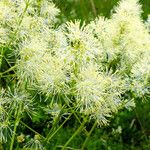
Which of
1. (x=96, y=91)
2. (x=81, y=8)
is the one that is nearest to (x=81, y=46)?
(x=96, y=91)

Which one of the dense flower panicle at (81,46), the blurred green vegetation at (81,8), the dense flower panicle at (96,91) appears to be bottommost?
the dense flower panicle at (96,91)

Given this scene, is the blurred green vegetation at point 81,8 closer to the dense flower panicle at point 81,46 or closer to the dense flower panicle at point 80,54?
the dense flower panicle at point 80,54

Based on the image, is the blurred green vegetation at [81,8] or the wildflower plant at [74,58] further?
the blurred green vegetation at [81,8]

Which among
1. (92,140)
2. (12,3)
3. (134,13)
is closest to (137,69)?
(134,13)

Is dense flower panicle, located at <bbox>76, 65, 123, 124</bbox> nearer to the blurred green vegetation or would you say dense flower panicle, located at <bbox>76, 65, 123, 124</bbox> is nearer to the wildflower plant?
the wildflower plant

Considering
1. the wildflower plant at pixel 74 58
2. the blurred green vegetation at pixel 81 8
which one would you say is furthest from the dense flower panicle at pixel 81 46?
the blurred green vegetation at pixel 81 8

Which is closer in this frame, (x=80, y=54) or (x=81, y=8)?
(x=80, y=54)

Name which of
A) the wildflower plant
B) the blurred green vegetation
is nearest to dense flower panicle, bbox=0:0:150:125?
the wildflower plant

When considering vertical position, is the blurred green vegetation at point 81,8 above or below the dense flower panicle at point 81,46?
above

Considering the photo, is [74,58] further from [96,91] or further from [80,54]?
[96,91]
